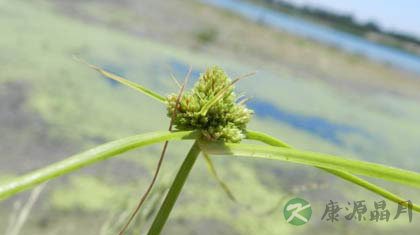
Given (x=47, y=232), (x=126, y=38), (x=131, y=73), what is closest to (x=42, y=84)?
(x=131, y=73)

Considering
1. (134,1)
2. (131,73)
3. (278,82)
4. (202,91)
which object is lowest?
(202,91)

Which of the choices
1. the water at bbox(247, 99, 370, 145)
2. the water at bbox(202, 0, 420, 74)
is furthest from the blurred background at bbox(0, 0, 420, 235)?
the water at bbox(202, 0, 420, 74)

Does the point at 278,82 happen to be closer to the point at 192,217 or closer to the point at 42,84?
the point at 42,84

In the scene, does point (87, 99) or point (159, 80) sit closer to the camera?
point (87, 99)

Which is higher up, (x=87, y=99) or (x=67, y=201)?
(x=87, y=99)

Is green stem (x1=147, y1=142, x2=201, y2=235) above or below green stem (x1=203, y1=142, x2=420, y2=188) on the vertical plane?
below

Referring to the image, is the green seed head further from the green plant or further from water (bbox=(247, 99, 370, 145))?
water (bbox=(247, 99, 370, 145))

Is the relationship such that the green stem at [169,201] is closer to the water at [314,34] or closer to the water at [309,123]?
the water at [309,123]

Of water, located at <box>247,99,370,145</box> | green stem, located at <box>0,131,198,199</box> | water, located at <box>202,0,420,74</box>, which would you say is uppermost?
water, located at <box>202,0,420,74</box>
